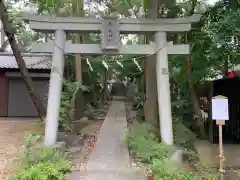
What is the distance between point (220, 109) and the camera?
7074mm

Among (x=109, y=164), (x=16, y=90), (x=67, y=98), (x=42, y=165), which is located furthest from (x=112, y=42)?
(x=16, y=90)

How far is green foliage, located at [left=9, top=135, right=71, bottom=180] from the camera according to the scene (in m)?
6.98

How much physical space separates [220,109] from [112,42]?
398 centimetres

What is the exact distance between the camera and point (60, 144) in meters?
9.31

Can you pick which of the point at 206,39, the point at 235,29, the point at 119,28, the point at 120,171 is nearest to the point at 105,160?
the point at 120,171

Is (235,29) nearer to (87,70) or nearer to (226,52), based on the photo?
(226,52)

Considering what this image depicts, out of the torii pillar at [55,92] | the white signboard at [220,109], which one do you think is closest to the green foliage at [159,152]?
the white signboard at [220,109]

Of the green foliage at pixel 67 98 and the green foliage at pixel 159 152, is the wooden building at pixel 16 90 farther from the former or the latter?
the green foliage at pixel 159 152

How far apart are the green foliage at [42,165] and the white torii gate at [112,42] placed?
5.46ft

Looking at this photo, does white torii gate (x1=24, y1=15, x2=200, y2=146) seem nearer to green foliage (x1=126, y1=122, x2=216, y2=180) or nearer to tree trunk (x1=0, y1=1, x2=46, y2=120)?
green foliage (x1=126, y1=122, x2=216, y2=180)

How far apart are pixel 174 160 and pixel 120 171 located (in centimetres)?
174

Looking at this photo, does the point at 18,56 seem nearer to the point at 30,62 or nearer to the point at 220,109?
the point at 30,62

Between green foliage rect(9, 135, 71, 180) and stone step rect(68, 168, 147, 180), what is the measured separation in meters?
0.33

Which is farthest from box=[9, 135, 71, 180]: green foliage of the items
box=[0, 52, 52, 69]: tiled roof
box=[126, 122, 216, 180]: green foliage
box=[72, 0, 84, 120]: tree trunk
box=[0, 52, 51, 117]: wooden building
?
box=[0, 52, 51, 117]: wooden building
